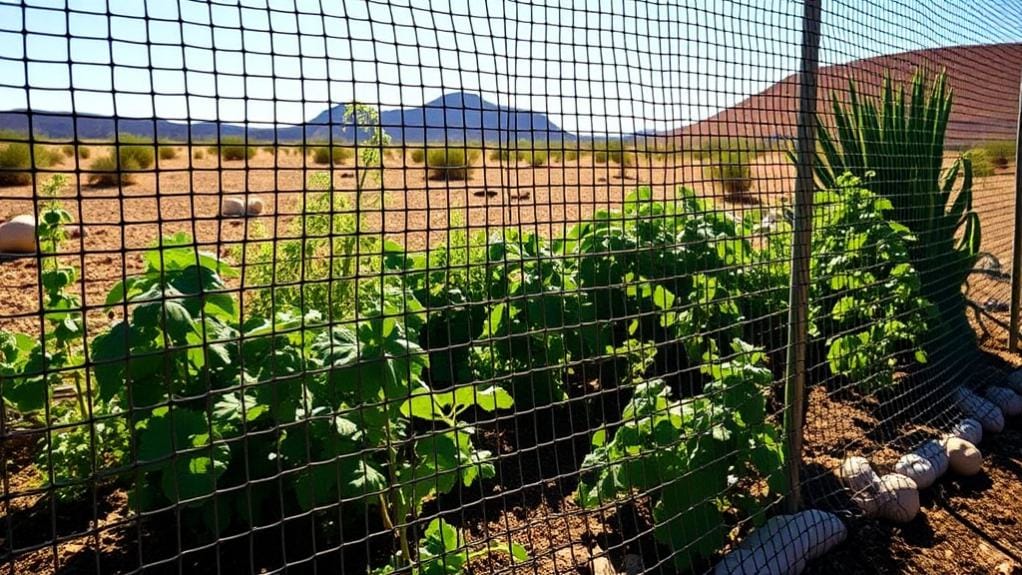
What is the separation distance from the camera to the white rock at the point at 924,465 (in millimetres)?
3375

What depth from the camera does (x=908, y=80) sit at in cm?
507

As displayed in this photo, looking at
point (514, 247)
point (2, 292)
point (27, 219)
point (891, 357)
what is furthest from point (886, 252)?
point (27, 219)

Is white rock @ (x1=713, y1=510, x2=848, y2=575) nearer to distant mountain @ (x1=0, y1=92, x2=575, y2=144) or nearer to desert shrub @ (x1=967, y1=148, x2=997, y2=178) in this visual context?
distant mountain @ (x1=0, y1=92, x2=575, y2=144)

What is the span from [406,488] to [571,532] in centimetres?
80

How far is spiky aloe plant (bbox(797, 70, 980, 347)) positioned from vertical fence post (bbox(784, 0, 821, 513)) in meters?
2.13

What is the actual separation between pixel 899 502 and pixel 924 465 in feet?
1.37

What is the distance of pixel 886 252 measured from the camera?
13.4 ft

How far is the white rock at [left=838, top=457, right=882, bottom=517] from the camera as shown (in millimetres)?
3113

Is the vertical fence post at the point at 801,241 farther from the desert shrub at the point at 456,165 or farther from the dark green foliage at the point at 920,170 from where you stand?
the dark green foliage at the point at 920,170

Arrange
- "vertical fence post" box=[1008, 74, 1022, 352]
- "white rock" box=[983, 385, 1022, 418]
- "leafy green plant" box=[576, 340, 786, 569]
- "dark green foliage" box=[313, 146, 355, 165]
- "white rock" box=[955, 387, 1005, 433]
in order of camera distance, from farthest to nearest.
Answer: "vertical fence post" box=[1008, 74, 1022, 352]
"white rock" box=[983, 385, 1022, 418]
"white rock" box=[955, 387, 1005, 433]
"leafy green plant" box=[576, 340, 786, 569]
"dark green foliage" box=[313, 146, 355, 165]

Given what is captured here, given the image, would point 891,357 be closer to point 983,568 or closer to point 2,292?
point 983,568

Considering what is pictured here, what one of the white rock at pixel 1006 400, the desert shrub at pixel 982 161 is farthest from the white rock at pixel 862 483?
the desert shrub at pixel 982 161

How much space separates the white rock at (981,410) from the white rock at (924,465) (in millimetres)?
721

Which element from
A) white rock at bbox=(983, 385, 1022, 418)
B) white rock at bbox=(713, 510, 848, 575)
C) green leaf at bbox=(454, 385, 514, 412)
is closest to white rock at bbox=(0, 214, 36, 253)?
green leaf at bbox=(454, 385, 514, 412)
